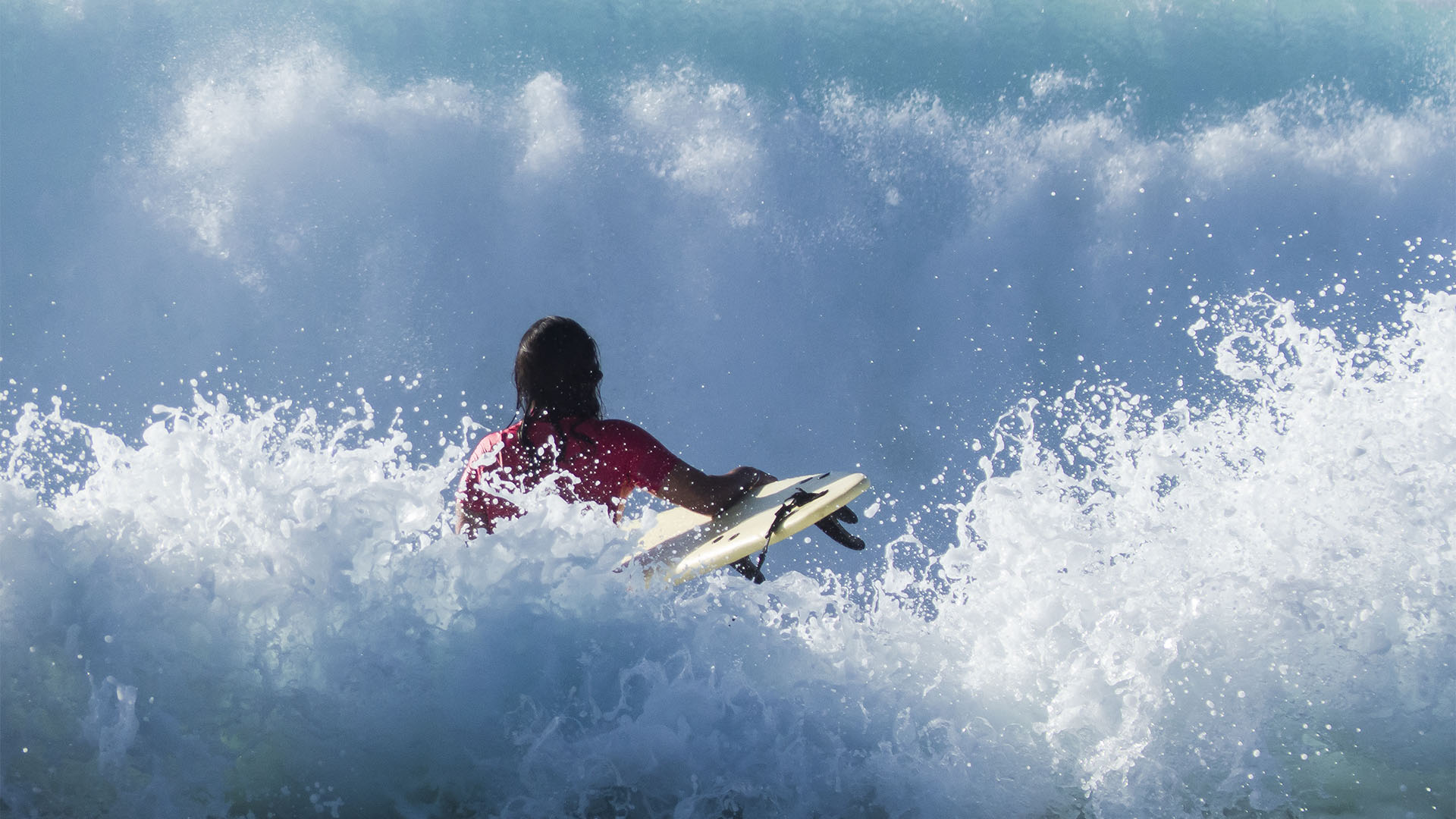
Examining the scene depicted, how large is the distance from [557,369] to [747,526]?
1.86ft

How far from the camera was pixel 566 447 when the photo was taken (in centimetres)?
227

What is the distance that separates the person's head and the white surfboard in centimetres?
45

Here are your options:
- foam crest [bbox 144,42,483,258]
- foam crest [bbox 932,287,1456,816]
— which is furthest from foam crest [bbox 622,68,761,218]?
foam crest [bbox 932,287,1456,816]

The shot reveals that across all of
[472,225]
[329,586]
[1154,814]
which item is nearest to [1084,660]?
[1154,814]

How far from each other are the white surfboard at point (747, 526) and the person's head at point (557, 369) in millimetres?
448

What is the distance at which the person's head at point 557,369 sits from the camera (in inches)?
88.6

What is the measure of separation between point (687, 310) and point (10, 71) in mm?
4507

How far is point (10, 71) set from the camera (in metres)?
6.89

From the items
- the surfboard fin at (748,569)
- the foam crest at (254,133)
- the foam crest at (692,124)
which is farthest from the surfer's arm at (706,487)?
the foam crest at (254,133)

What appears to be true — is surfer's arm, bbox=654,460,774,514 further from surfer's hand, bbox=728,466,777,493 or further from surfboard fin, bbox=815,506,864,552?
surfboard fin, bbox=815,506,864,552

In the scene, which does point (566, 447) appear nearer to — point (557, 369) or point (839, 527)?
point (557, 369)

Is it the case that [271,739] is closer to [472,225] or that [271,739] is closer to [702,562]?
[702,562]

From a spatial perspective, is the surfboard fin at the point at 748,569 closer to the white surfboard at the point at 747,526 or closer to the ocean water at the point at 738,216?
the white surfboard at the point at 747,526

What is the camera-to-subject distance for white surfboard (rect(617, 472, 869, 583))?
7.80ft
